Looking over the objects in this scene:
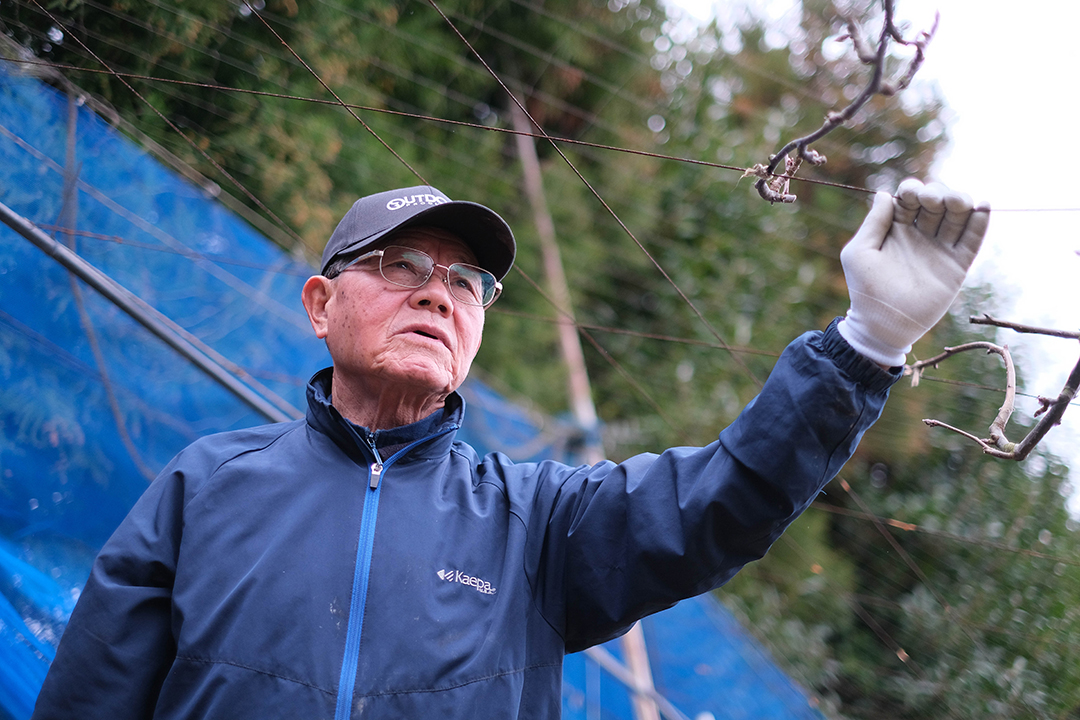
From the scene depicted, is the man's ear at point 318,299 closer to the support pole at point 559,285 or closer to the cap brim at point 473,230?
the cap brim at point 473,230

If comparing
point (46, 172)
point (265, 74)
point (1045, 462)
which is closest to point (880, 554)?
point (1045, 462)

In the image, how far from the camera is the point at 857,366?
104 centimetres

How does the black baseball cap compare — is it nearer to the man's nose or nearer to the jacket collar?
the man's nose

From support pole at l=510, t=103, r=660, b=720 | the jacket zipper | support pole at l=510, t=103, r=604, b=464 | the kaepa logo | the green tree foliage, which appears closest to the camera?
the jacket zipper

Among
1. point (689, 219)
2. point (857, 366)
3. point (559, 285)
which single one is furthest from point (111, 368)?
point (689, 219)

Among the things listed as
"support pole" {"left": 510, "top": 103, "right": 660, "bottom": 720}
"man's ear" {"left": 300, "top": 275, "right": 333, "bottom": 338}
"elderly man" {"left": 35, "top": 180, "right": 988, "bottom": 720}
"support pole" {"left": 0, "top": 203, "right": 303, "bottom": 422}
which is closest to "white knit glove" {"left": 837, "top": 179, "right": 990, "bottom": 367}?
"elderly man" {"left": 35, "top": 180, "right": 988, "bottom": 720}

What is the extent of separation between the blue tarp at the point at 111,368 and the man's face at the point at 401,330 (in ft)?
3.32

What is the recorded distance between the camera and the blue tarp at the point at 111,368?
1875 millimetres

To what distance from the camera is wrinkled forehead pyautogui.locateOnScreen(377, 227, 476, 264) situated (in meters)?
1.43

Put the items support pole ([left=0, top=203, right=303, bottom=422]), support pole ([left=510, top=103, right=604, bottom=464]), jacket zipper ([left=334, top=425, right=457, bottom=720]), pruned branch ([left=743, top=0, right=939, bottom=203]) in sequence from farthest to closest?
support pole ([left=510, top=103, right=604, bottom=464]), support pole ([left=0, top=203, right=303, bottom=422]), jacket zipper ([left=334, top=425, right=457, bottom=720]), pruned branch ([left=743, top=0, right=939, bottom=203])

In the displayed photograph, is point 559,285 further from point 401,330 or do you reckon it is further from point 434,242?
point 401,330

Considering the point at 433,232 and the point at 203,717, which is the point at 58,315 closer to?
the point at 433,232

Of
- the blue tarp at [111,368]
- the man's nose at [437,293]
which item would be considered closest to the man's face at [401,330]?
the man's nose at [437,293]

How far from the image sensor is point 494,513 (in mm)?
1309
